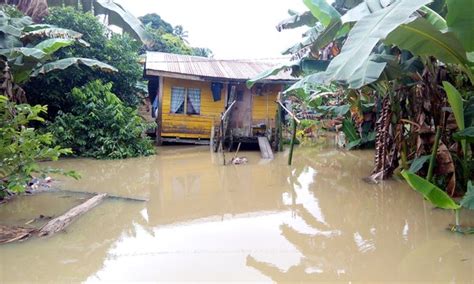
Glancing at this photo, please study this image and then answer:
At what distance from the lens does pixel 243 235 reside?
484 cm

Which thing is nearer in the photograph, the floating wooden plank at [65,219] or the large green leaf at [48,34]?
the floating wooden plank at [65,219]

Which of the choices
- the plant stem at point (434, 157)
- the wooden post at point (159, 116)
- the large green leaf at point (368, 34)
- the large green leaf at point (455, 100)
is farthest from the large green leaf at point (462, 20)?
the wooden post at point (159, 116)

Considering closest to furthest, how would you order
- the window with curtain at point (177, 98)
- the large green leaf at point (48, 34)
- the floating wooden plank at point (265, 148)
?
the large green leaf at point (48, 34)
the floating wooden plank at point (265, 148)
the window with curtain at point (177, 98)

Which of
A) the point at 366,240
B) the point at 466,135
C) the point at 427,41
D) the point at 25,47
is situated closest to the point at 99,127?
the point at 25,47

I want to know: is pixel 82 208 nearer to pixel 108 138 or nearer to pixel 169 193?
pixel 169 193

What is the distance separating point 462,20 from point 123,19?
11728mm

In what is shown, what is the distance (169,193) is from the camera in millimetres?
7250

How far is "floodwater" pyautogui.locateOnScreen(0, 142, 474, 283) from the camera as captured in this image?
12.2ft

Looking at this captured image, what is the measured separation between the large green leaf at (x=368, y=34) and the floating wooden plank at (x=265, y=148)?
25.4ft

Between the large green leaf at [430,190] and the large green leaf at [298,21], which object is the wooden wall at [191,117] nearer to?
the large green leaf at [298,21]

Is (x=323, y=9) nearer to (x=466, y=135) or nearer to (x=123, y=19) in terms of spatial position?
(x=466, y=135)

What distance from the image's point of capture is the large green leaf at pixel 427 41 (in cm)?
446

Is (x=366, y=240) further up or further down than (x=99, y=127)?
further down

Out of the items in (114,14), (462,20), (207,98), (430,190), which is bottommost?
(430,190)
